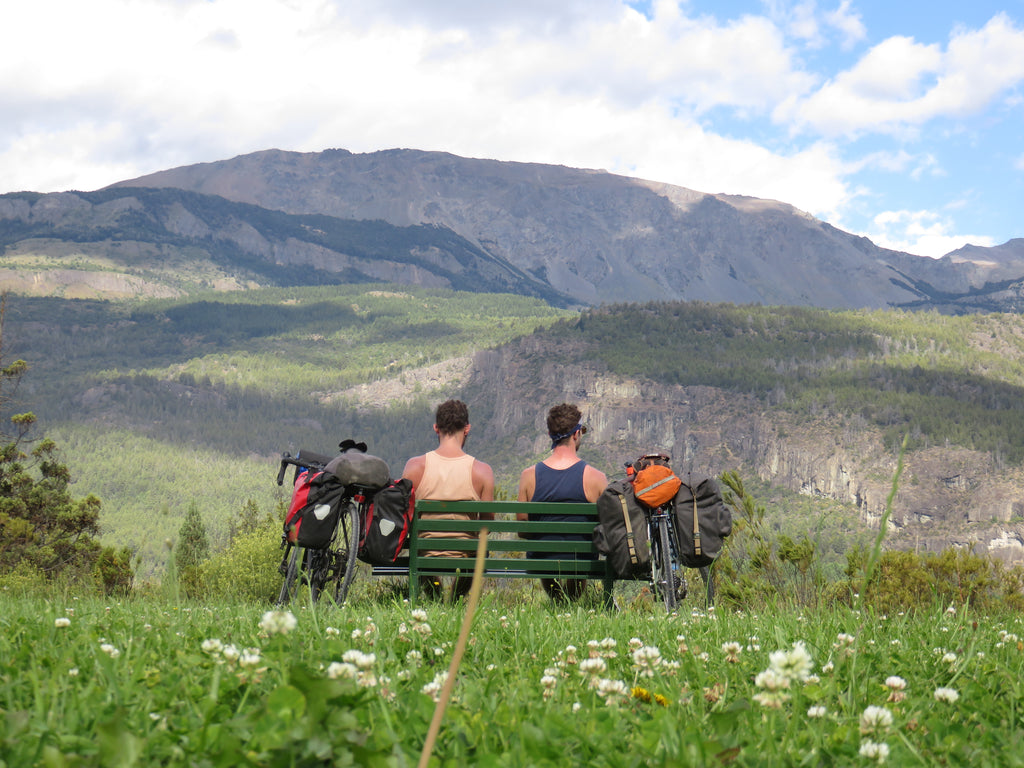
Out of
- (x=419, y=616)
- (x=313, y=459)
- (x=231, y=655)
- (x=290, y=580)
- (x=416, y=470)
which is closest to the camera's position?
(x=231, y=655)

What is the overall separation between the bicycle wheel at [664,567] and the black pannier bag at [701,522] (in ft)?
0.35

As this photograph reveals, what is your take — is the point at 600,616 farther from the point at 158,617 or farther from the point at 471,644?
the point at 158,617

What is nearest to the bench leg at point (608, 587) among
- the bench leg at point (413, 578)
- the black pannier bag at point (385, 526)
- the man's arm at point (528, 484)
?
the man's arm at point (528, 484)

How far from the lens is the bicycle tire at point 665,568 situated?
6531 mm

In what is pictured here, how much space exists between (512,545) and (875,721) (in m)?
4.83

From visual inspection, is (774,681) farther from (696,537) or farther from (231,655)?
(696,537)

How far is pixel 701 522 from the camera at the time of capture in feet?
21.5

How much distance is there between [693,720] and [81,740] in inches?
63.5

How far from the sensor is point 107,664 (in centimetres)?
224

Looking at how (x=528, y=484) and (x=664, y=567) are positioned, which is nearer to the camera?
(x=664, y=567)

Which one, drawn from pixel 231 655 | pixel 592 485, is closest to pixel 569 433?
pixel 592 485

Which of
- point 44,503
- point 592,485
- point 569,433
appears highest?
point 569,433

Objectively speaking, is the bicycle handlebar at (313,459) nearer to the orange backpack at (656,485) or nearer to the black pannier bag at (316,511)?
the black pannier bag at (316,511)

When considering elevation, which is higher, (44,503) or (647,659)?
(647,659)
